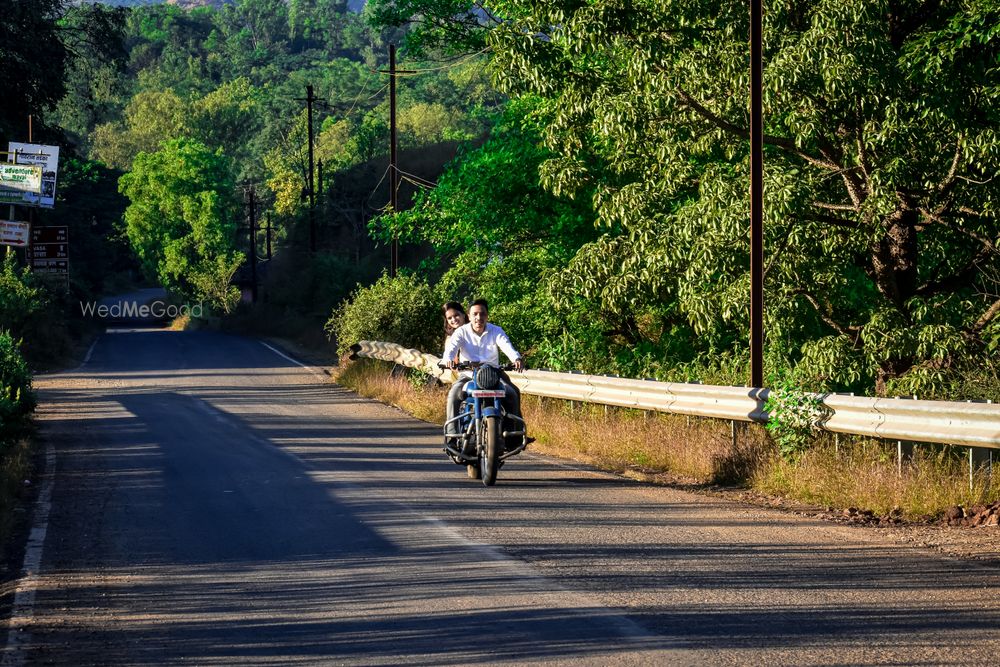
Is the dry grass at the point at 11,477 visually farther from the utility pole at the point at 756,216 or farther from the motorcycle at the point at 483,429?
the utility pole at the point at 756,216

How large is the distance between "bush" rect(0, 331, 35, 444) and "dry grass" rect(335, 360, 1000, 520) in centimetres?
671

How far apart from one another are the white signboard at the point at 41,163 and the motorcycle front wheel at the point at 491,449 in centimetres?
4084

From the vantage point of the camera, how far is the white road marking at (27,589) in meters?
6.82

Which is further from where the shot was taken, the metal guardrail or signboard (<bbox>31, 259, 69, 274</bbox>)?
signboard (<bbox>31, 259, 69, 274</bbox>)

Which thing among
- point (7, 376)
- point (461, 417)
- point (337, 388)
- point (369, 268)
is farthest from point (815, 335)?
point (369, 268)

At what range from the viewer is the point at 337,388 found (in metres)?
29.5

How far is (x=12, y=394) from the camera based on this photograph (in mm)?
18562

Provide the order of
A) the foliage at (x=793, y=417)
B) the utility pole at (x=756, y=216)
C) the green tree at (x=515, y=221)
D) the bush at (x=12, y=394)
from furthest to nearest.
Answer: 1. the green tree at (x=515, y=221)
2. the bush at (x=12, y=394)
3. the utility pole at (x=756, y=216)
4. the foliage at (x=793, y=417)

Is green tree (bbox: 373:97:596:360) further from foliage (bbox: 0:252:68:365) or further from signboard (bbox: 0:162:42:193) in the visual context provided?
signboard (bbox: 0:162:42:193)

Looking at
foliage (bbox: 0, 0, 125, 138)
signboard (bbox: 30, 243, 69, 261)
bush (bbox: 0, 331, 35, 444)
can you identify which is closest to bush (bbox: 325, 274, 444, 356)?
bush (bbox: 0, 331, 35, 444)

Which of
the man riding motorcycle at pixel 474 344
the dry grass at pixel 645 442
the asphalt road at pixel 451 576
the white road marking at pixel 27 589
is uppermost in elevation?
the man riding motorcycle at pixel 474 344

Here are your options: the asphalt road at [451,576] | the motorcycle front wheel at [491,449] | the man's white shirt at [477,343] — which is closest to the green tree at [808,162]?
the man's white shirt at [477,343]

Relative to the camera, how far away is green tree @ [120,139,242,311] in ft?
352

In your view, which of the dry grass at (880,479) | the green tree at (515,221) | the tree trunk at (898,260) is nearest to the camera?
the dry grass at (880,479)
